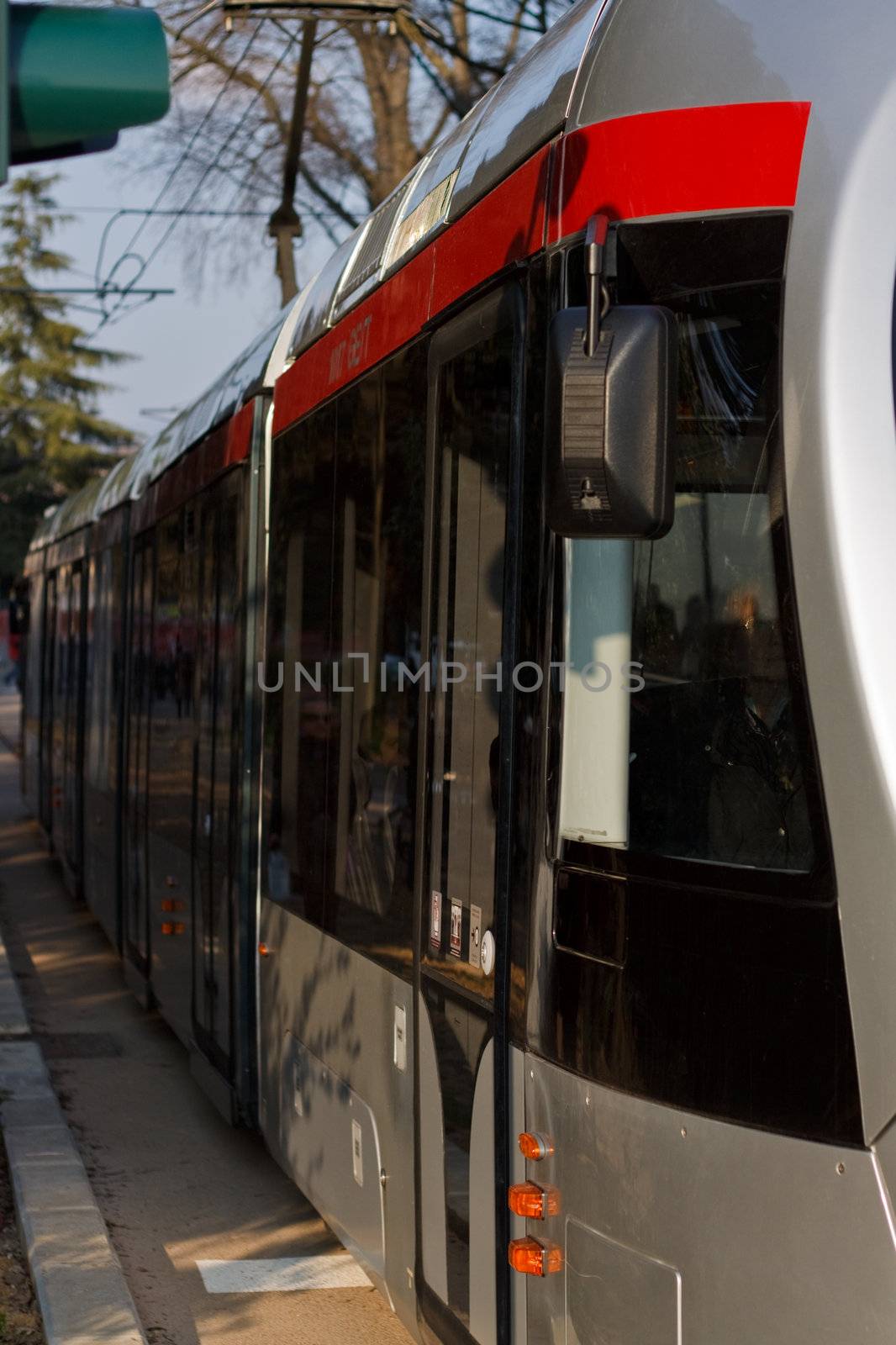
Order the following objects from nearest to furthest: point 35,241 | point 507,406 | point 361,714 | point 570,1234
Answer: point 570,1234 → point 507,406 → point 361,714 → point 35,241

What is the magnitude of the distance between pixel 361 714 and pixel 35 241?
6617 cm

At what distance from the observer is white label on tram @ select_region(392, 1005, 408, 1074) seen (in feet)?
14.6

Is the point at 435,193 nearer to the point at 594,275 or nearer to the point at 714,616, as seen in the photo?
the point at 594,275

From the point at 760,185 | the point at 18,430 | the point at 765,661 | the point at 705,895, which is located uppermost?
the point at 18,430

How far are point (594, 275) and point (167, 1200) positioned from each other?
4.98 m

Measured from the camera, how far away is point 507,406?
3.73m

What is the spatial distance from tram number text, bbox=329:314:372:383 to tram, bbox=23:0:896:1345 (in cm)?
38

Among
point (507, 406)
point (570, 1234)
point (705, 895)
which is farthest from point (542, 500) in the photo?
point (570, 1234)

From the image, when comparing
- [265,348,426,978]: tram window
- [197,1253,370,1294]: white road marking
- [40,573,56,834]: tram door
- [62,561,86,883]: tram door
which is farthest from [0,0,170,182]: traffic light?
[40,573,56,834]: tram door

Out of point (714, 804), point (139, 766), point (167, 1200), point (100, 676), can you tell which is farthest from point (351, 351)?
point (100, 676)

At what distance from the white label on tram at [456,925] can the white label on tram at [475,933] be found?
8 centimetres

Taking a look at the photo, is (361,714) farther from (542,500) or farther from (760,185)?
(760,185)

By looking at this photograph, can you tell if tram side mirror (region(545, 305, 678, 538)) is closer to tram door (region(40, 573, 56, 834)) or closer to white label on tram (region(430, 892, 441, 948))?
white label on tram (region(430, 892, 441, 948))

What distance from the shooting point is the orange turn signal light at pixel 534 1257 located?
3.39 meters
